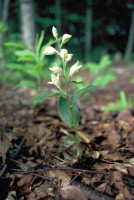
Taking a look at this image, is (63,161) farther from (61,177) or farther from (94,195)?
(94,195)

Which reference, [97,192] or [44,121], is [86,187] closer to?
[97,192]

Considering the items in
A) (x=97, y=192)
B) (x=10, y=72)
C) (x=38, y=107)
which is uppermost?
(x=10, y=72)

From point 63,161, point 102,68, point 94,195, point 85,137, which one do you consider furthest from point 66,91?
point 102,68

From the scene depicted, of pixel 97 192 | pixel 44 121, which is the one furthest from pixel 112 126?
pixel 97 192

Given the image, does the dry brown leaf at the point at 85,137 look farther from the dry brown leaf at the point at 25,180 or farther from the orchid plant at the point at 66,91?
the dry brown leaf at the point at 25,180

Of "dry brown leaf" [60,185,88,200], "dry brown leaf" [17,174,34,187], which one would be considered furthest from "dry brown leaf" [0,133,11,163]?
"dry brown leaf" [60,185,88,200]

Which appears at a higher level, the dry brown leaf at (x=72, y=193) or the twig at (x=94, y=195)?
the dry brown leaf at (x=72, y=193)

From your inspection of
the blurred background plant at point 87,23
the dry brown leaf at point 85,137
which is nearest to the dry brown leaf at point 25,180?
the dry brown leaf at point 85,137

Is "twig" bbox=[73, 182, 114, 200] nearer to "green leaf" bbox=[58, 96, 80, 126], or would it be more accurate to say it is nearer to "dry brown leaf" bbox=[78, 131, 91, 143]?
"green leaf" bbox=[58, 96, 80, 126]
